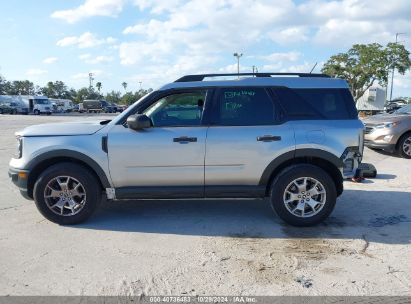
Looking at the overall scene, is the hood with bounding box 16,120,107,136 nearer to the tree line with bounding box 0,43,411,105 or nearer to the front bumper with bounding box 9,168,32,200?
the front bumper with bounding box 9,168,32,200

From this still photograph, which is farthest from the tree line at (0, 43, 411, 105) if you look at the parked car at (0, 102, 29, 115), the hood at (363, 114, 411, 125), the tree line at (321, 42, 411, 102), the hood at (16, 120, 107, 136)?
the hood at (16, 120, 107, 136)

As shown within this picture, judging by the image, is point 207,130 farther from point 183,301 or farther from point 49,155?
point 183,301

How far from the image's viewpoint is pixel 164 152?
5176mm

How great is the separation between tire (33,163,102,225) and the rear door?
1471 mm

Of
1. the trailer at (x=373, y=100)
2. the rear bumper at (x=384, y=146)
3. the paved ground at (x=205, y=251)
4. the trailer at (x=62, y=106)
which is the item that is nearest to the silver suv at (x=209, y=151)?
the paved ground at (x=205, y=251)

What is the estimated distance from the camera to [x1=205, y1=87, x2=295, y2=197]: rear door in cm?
519

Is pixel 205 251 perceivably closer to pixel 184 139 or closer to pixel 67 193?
pixel 184 139

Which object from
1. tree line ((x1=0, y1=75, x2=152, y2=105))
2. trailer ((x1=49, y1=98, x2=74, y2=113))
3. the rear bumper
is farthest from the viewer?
tree line ((x1=0, y1=75, x2=152, y2=105))

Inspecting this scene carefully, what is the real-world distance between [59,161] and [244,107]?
247 centimetres

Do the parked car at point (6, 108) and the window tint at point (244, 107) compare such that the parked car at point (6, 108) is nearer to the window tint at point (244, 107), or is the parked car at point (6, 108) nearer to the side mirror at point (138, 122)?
the side mirror at point (138, 122)

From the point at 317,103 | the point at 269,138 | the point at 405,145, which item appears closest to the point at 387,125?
the point at 405,145

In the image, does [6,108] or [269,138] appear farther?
[6,108]

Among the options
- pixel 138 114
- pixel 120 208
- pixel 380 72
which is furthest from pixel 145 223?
pixel 380 72

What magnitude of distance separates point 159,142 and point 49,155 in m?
1.38
